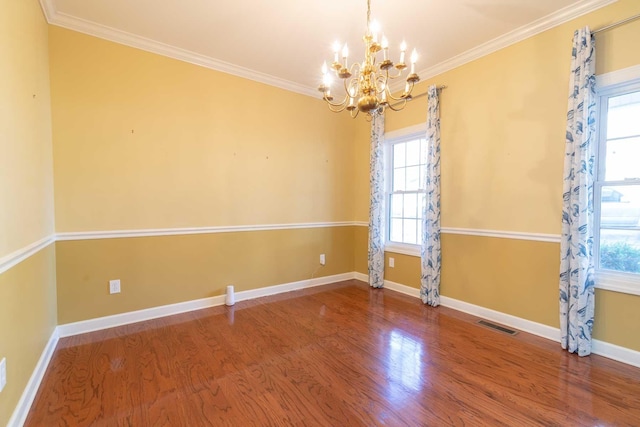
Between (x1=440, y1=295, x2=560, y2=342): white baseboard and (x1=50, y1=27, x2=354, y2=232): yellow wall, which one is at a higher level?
(x1=50, y1=27, x2=354, y2=232): yellow wall

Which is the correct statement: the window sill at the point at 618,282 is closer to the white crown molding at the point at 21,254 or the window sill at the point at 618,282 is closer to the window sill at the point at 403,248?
the window sill at the point at 403,248

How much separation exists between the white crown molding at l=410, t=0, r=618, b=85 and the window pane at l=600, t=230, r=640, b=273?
5.98 ft

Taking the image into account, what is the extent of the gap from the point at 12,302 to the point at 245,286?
2239 mm

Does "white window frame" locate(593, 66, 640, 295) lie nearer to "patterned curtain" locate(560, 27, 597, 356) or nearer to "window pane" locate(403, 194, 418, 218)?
"patterned curtain" locate(560, 27, 597, 356)

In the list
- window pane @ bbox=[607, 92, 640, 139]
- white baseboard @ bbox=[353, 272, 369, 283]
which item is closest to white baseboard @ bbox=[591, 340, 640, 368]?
window pane @ bbox=[607, 92, 640, 139]

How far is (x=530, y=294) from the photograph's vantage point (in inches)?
107

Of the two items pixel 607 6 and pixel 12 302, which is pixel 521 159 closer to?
pixel 607 6

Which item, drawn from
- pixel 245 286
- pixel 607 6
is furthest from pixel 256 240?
pixel 607 6

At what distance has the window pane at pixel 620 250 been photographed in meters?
2.22

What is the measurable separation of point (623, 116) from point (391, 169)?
2.36 meters

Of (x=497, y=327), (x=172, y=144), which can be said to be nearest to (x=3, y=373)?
(x=172, y=144)

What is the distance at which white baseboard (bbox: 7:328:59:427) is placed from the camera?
1.54 metres

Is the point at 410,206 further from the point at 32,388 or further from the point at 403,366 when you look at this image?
the point at 32,388

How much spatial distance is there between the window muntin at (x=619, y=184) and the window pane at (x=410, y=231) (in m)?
1.81
